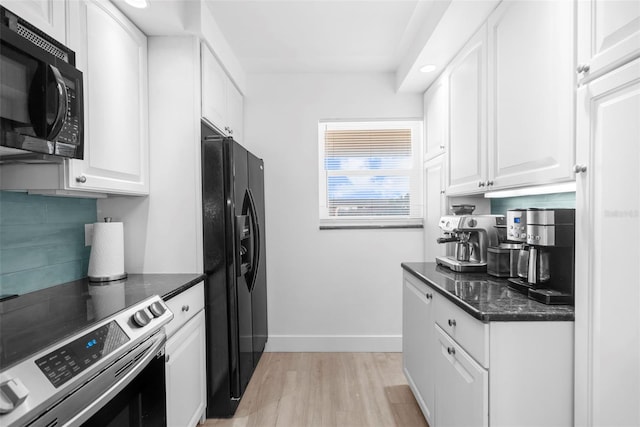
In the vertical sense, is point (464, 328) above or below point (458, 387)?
above

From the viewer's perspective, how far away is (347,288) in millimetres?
3338

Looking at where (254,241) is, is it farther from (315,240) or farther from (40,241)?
(40,241)

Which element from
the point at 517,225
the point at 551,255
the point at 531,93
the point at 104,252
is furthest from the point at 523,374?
the point at 104,252

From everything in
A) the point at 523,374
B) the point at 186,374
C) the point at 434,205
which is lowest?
the point at 186,374

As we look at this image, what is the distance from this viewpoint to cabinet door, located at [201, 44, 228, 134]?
227 cm

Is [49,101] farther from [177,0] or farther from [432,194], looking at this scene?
[432,194]

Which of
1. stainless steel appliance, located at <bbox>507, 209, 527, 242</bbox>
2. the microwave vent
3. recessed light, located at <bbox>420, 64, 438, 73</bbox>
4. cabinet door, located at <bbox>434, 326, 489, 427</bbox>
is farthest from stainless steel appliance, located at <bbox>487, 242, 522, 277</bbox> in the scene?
the microwave vent

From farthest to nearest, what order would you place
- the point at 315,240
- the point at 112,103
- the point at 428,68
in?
the point at 315,240 < the point at 428,68 < the point at 112,103

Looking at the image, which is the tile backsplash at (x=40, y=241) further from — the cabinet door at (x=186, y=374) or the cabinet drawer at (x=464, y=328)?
the cabinet drawer at (x=464, y=328)

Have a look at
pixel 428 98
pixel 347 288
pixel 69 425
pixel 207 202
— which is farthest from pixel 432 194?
pixel 69 425

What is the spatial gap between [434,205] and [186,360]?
84.9 inches

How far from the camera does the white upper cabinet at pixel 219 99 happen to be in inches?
90.4

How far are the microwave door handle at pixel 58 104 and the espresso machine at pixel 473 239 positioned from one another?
1976 millimetres

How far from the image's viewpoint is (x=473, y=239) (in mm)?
2238
